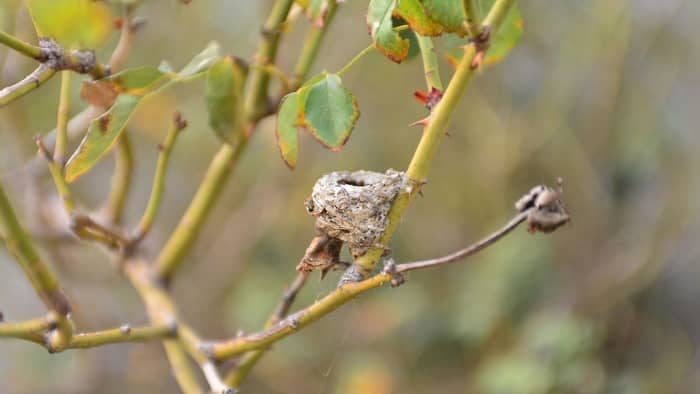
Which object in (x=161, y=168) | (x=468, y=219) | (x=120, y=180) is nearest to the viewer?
(x=161, y=168)

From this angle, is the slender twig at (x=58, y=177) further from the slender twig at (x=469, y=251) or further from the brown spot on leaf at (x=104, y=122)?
the slender twig at (x=469, y=251)

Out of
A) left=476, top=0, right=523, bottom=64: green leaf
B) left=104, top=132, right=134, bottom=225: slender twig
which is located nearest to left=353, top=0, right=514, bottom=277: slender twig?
left=476, top=0, right=523, bottom=64: green leaf

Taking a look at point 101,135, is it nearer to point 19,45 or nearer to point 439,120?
point 19,45

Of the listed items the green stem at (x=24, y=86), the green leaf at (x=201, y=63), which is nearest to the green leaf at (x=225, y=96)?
the green leaf at (x=201, y=63)

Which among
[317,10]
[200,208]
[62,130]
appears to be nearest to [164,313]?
[200,208]

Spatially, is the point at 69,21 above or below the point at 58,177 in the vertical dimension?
above

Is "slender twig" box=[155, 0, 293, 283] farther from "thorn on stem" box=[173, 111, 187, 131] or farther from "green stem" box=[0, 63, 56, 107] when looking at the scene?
"green stem" box=[0, 63, 56, 107]

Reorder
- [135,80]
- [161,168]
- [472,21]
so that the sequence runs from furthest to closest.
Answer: [161,168]
[135,80]
[472,21]

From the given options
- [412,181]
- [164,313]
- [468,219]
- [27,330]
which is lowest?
[468,219]

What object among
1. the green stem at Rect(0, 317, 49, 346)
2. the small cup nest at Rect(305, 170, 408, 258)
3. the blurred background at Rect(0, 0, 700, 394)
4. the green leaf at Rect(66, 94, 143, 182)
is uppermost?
the green leaf at Rect(66, 94, 143, 182)
